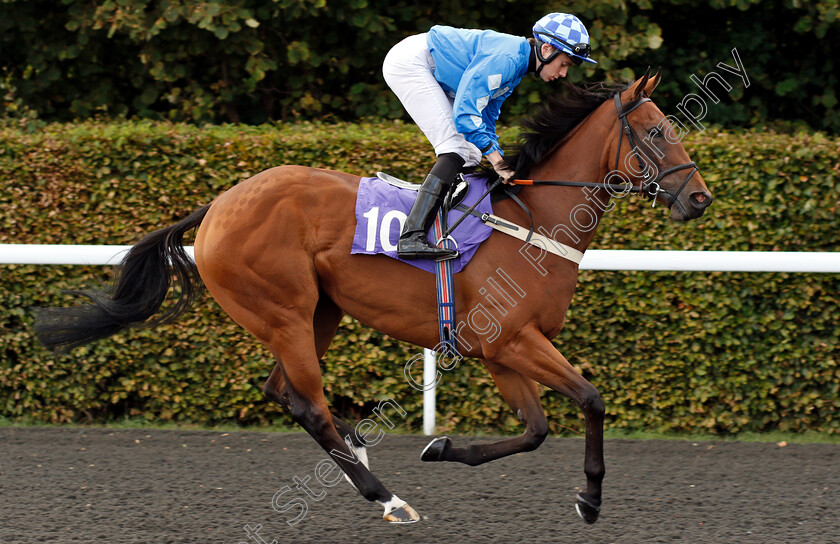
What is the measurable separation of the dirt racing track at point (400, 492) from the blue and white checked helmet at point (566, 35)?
2.01m

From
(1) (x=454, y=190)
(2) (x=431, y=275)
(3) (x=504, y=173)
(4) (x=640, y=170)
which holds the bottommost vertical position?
(2) (x=431, y=275)

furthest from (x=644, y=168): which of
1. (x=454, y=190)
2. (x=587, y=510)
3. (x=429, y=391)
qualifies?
(x=429, y=391)

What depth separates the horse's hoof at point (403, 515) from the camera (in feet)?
11.6

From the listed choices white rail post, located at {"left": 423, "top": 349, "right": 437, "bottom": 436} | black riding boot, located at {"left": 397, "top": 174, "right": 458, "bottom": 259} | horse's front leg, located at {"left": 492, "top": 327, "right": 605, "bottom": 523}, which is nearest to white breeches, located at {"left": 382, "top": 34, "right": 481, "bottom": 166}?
black riding boot, located at {"left": 397, "top": 174, "right": 458, "bottom": 259}

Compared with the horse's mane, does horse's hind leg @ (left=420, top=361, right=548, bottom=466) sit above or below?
below

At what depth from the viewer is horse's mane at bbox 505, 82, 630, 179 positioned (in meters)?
3.68

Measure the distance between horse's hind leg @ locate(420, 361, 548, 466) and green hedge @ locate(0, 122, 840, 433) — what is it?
1.38m

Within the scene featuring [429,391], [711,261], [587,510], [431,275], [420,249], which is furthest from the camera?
[429,391]

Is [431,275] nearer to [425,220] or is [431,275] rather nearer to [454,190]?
[425,220]

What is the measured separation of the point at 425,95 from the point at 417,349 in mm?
1888

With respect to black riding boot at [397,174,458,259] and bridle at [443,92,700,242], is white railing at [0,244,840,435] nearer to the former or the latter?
bridle at [443,92,700,242]

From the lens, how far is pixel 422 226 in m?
3.54

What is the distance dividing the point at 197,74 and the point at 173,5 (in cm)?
107

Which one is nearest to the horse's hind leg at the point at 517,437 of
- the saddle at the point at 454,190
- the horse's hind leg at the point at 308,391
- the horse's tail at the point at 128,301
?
the horse's hind leg at the point at 308,391
